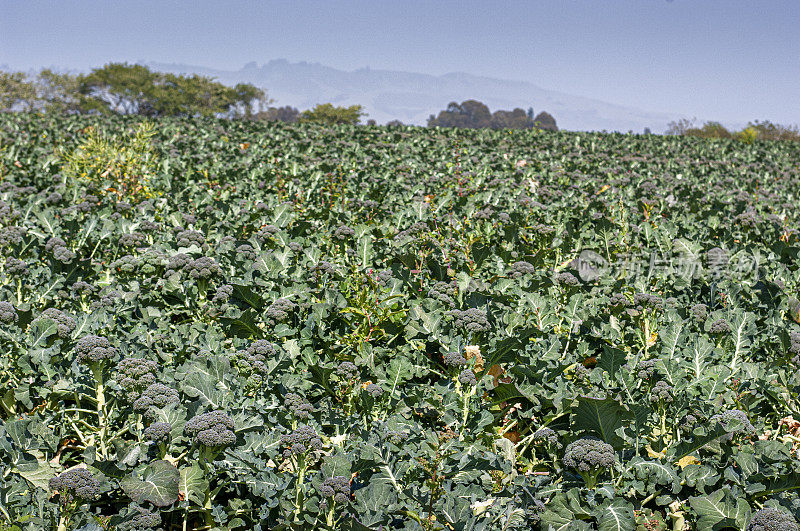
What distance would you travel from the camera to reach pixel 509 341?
3.97m

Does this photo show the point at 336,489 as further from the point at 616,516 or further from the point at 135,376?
the point at 135,376

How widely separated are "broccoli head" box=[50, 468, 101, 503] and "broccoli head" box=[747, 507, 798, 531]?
10.1 feet

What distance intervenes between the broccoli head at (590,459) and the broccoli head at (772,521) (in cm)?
64

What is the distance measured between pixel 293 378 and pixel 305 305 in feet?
3.81

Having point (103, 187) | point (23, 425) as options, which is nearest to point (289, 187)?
point (103, 187)

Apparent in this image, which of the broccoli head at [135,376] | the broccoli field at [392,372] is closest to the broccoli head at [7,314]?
the broccoli field at [392,372]

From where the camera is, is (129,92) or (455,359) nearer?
(455,359)

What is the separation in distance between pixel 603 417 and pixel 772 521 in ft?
2.95

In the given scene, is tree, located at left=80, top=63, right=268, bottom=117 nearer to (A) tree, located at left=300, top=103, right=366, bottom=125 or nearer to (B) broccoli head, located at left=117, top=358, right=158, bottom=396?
(A) tree, located at left=300, top=103, right=366, bottom=125

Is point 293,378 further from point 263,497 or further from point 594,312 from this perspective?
point 594,312

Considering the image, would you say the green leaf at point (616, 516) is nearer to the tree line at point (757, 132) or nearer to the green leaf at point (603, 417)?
the green leaf at point (603, 417)

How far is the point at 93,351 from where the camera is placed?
11.2 feet

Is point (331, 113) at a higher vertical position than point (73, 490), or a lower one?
higher

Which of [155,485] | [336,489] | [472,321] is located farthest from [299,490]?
[472,321]
